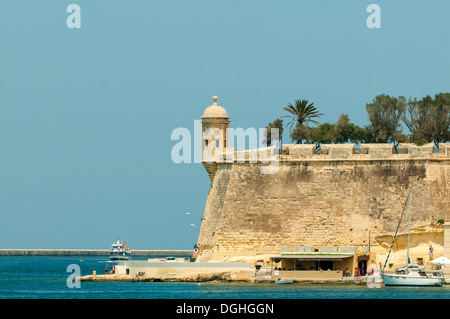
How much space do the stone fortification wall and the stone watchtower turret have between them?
0.86 m

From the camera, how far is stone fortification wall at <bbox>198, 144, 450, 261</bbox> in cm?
4181

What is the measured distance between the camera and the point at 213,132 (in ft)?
144

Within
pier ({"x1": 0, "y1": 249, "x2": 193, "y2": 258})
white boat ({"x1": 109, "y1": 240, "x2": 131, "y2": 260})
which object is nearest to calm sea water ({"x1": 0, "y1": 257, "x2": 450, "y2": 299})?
white boat ({"x1": 109, "y1": 240, "x2": 131, "y2": 260})

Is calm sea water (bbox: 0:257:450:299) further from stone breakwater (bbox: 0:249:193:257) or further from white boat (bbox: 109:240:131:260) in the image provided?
stone breakwater (bbox: 0:249:193:257)

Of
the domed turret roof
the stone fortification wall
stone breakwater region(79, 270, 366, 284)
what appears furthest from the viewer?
the domed turret roof

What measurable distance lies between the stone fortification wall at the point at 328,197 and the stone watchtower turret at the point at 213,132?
86 centimetres

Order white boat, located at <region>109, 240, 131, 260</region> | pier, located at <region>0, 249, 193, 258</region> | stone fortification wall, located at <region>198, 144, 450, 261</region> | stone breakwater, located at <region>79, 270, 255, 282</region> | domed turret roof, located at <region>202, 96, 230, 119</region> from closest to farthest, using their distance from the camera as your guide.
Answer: stone breakwater, located at <region>79, 270, 255, 282</region> → stone fortification wall, located at <region>198, 144, 450, 261</region> → domed turret roof, located at <region>202, 96, 230, 119</region> → white boat, located at <region>109, 240, 131, 260</region> → pier, located at <region>0, 249, 193, 258</region>

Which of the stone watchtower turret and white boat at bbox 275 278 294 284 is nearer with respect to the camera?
white boat at bbox 275 278 294 284

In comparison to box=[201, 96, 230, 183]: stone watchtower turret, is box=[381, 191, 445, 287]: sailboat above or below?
below
